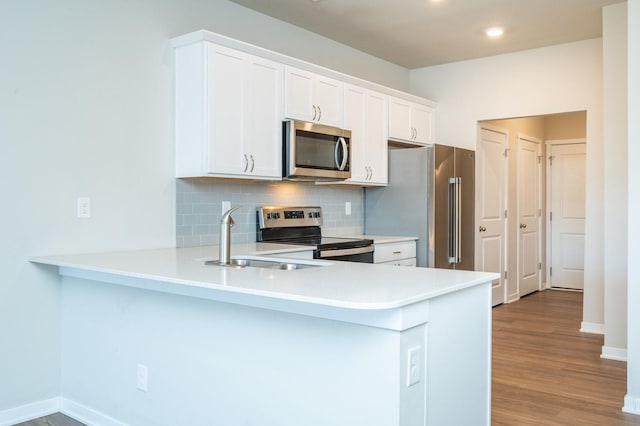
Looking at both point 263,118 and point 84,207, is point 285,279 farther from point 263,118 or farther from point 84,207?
point 263,118

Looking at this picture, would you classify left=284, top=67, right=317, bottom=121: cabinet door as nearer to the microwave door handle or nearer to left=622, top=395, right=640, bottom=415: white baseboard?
the microwave door handle

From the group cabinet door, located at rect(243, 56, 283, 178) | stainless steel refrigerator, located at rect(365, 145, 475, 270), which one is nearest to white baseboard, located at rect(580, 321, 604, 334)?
stainless steel refrigerator, located at rect(365, 145, 475, 270)

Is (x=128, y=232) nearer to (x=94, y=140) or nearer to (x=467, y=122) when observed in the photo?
(x=94, y=140)

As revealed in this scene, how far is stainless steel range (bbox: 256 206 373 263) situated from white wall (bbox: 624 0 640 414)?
73.5 inches

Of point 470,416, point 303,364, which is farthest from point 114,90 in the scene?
point 470,416

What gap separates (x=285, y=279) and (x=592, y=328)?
3968 millimetres

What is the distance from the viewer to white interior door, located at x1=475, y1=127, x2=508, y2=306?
596 centimetres

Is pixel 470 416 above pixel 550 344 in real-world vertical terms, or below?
above

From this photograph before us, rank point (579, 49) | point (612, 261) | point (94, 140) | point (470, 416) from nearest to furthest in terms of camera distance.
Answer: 1. point (470, 416)
2. point (94, 140)
3. point (612, 261)
4. point (579, 49)

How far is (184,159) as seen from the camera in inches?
138

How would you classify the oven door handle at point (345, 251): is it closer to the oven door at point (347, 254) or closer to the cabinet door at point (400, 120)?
the oven door at point (347, 254)

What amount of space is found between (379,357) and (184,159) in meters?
2.23

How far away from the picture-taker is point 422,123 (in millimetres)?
5512

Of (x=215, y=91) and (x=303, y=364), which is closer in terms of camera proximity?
(x=303, y=364)
